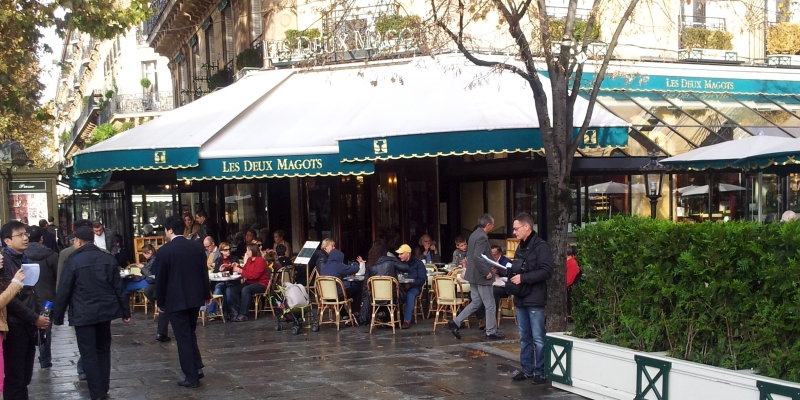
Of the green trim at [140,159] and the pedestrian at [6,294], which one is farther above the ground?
the green trim at [140,159]

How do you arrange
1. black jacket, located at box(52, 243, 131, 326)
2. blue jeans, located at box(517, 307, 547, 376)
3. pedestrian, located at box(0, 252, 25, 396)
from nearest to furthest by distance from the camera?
pedestrian, located at box(0, 252, 25, 396) < black jacket, located at box(52, 243, 131, 326) < blue jeans, located at box(517, 307, 547, 376)

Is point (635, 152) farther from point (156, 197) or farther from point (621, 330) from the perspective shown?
point (156, 197)

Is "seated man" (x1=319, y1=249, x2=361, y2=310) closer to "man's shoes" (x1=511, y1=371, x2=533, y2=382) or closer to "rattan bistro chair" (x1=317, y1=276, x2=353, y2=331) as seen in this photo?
"rattan bistro chair" (x1=317, y1=276, x2=353, y2=331)

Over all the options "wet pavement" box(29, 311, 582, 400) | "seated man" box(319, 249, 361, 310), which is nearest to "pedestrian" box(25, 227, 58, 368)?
"wet pavement" box(29, 311, 582, 400)

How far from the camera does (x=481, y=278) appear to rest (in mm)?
11391

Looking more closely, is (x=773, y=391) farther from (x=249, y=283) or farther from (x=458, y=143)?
(x=249, y=283)

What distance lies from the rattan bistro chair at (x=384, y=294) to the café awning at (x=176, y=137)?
13.9 ft

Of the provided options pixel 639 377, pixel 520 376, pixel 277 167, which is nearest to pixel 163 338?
pixel 277 167

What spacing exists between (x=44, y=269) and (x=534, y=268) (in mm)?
5549

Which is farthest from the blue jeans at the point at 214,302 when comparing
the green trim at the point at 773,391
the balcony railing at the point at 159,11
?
the balcony railing at the point at 159,11

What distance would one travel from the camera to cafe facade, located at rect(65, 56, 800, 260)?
14.0 m

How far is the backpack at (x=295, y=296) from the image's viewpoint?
40.2ft

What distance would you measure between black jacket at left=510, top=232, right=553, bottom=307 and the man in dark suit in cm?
312

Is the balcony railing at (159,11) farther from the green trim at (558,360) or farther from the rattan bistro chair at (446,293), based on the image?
the green trim at (558,360)
